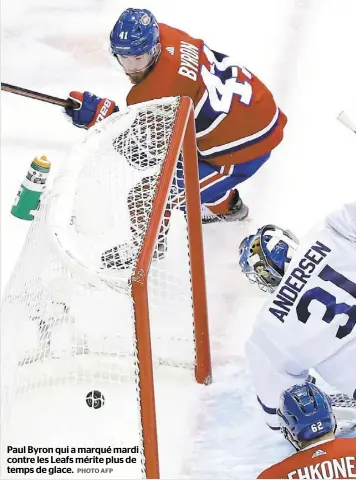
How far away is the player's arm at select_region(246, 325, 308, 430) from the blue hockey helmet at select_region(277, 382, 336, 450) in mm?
142

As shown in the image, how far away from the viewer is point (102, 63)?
3.62 meters

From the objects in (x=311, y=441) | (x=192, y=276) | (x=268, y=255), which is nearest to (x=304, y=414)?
(x=311, y=441)

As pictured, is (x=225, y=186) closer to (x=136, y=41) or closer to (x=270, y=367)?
(x=136, y=41)

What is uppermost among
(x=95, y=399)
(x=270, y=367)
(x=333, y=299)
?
(x=333, y=299)

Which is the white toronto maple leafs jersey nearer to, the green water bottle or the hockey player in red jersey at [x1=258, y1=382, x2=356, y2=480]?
the hockey player in red jersey at [x1=258, y1=382, x2=356, y2=480]

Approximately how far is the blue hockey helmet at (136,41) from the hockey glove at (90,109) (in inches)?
8.6

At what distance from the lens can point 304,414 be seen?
1.76 meters

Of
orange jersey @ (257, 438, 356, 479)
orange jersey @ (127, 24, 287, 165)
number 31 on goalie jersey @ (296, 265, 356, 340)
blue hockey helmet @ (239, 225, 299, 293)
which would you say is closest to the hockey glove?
orange jersey @ (127, 24, 287, 165)

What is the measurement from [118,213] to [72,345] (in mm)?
279

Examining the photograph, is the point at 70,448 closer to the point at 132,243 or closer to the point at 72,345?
the point at 72,345

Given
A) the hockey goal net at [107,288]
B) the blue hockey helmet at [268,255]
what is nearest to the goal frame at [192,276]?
the hockey goal net at [107,288]

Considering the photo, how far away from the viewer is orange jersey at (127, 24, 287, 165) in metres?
2.43

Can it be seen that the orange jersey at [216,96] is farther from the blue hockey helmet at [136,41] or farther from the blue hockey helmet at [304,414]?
the blue hockey helmet at [304,414]

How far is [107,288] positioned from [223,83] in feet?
4.06
